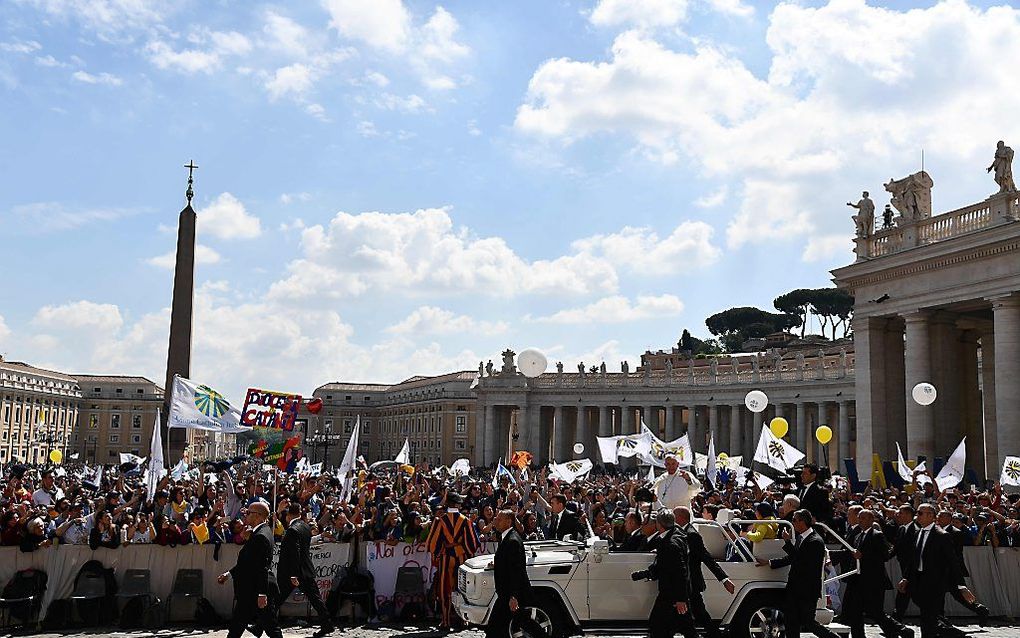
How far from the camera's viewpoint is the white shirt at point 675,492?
13766 millimetres

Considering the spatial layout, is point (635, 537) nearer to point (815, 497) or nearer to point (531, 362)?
point (815, 497)

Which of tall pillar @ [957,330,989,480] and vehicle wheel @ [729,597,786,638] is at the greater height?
tall pillar @ [957,330,989,480]

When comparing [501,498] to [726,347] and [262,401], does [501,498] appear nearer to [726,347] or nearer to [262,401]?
[262,401]

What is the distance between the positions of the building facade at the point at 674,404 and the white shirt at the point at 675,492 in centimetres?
4812

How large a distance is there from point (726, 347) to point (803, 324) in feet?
37.7

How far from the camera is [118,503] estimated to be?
1753 cm

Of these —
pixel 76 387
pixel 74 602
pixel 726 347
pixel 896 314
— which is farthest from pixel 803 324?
pixel 74 602

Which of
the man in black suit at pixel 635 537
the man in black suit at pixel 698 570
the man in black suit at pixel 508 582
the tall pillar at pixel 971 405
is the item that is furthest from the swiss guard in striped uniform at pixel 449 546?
the tall pillar at pixel 971 405

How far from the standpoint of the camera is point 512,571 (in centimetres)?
1009

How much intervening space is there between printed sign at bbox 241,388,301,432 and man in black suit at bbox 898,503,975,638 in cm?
1280

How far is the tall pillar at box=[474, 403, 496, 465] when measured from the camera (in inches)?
3477

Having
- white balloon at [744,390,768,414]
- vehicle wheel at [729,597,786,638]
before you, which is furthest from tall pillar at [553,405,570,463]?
vehicle wheel at [729,597,786,638]

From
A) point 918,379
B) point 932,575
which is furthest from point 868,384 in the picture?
point 932,575

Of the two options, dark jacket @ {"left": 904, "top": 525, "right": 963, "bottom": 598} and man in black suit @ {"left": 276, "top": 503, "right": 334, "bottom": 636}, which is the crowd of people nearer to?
man in black suit @ {"left": 276, "top": 503, "right": 334, "bottom": 636}
